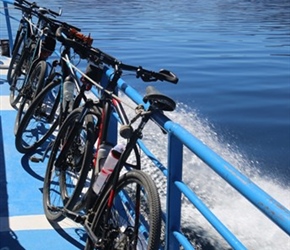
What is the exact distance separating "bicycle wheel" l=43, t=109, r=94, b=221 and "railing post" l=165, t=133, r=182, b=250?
0.85m

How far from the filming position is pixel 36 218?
11.4 feet

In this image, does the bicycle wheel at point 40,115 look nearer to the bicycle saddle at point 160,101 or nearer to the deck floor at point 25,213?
the deck floor at point 25,213

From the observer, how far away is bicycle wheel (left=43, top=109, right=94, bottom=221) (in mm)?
3254

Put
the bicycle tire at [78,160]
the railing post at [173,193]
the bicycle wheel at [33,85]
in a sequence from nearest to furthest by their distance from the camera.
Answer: the railing post at [173,193], the bicycle tire at [78,160], the bicycle wheel at [33,85]

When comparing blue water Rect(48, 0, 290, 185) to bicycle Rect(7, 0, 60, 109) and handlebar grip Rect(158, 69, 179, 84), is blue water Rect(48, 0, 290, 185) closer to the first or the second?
bicycle Rect(7, 0, 60, 109)

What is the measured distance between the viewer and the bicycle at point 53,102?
12.4ft

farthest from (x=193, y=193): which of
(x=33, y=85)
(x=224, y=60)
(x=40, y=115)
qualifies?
(x=224, y=60)

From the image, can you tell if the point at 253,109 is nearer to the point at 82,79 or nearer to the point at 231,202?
the point at 231,202

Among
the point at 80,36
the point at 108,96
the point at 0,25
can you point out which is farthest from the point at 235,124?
the point at 0,25

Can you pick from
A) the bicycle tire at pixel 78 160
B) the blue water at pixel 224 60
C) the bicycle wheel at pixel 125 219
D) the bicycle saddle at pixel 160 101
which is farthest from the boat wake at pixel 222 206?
the bicycle saddle at pixel 160 101

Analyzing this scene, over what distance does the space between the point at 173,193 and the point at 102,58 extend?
1.20m

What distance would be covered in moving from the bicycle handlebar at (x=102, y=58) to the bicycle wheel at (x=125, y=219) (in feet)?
2.20

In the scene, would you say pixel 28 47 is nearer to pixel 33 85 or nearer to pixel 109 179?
pixel 33 85

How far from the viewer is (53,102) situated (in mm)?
4652
